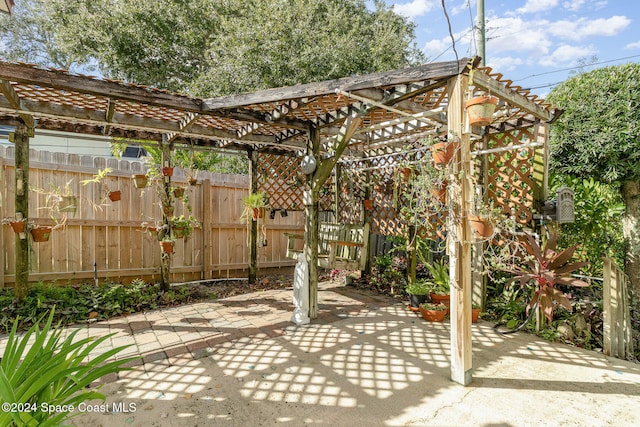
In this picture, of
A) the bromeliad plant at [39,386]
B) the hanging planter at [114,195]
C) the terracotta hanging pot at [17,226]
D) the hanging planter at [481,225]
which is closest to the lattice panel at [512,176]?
the hanging planter at [481,225]

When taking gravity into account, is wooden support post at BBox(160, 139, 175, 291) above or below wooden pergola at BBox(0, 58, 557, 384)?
below

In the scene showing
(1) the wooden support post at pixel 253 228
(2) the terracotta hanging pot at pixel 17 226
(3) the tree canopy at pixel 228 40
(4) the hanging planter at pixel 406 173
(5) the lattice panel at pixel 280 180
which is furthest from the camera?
(3) the tree canopy at pixel 228 40

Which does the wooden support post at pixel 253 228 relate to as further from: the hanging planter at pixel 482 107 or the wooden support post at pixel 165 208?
the hanging planter at pixel 482 107

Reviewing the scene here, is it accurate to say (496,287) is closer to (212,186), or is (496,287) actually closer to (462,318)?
(462,318)

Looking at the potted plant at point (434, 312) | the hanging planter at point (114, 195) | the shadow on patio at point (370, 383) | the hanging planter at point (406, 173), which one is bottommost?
the shadow on patio at point (370, 383)

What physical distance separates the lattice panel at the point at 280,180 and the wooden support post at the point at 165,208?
1436mm

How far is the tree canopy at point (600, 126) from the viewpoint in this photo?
117 inches

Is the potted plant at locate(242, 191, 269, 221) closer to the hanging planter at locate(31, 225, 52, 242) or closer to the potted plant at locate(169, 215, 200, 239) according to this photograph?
the potted plant at locate(169, 215, 200, 239)

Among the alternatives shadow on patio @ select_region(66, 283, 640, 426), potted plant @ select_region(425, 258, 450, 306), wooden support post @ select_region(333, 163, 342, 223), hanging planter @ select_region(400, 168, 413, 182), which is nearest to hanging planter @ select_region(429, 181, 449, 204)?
shadow on patio @ select_region(66, 283, 640, 426)

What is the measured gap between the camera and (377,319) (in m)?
3.66

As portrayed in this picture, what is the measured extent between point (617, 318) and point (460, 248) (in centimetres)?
175

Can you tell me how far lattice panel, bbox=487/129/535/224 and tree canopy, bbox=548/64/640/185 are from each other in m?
0.30

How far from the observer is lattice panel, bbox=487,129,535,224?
12.0 ft

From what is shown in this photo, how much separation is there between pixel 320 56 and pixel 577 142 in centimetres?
511
